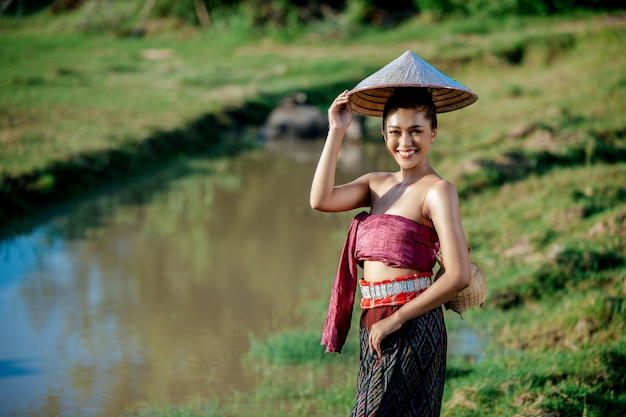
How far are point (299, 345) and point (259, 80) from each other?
12306 millimetres

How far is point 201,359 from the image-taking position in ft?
14.8

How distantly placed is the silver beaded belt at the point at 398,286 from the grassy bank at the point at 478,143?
118cm

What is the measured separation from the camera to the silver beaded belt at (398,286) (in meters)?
2.37

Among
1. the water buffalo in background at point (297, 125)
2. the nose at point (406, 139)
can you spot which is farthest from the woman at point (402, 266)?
the water buffalo in background at point (297, 125)

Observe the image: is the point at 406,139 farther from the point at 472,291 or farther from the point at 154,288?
the point at 154,288

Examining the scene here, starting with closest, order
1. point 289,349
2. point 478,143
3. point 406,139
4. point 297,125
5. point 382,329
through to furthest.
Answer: point 382,329 → point 406,139 → point 289,349 → point 478,143 → point 297,125

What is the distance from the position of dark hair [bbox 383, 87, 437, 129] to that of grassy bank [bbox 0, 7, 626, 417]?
1.44m

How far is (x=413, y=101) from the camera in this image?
242 centimetres

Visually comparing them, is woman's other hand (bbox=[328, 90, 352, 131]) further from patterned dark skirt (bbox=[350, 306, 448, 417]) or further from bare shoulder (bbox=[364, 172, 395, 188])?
patterned dark skirt (bbox=[350, 306, 448, 417])

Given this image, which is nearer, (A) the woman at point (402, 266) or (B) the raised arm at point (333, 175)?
(A) the woman at point (402, 266)

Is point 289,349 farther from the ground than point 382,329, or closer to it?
closer to it

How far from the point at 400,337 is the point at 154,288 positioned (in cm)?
370

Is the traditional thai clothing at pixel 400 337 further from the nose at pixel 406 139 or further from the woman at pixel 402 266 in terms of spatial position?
the nose at pixel 406 139

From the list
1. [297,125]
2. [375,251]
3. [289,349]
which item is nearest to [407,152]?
[375,251]
